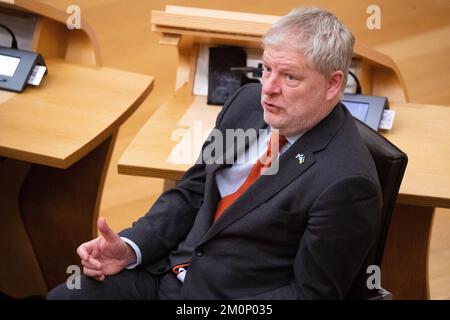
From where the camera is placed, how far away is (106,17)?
175 inches

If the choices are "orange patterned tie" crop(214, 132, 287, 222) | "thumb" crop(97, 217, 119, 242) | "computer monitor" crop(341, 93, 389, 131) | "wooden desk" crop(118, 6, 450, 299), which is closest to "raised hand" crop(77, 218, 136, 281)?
"thumb" crop(97, 217, 119, 242)

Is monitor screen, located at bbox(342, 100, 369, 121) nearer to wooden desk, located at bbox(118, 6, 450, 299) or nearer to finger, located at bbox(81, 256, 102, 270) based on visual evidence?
wooden desk, located at bbox(118, 6, 450, 299)

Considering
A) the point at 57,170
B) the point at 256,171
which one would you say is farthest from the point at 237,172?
the point at 57,170

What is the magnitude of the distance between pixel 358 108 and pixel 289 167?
2.53ft

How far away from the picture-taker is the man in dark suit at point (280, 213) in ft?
5.57

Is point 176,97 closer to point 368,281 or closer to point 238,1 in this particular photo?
point 368,281

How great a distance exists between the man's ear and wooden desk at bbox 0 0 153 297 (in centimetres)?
85

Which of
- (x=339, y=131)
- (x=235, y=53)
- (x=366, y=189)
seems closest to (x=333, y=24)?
(x=339, y=131)

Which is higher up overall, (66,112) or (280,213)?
(66,112)

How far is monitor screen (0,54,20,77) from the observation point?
2621 millimetres

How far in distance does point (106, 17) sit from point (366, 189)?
9.89 feet

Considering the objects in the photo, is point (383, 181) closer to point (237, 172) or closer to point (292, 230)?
point (292, 230)

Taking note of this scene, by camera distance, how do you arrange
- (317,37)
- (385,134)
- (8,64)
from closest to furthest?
1. (317,37)
2. (385,134)
3. (8,64)

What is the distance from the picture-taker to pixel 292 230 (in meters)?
1.77
